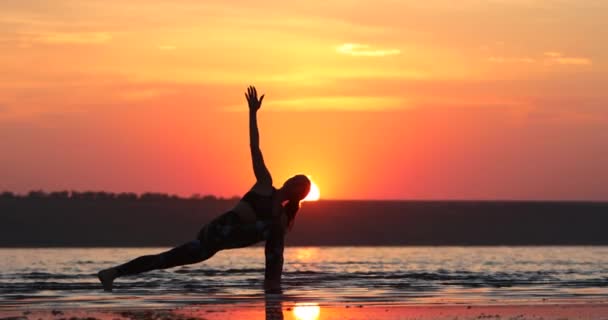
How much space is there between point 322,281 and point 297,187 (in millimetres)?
10400

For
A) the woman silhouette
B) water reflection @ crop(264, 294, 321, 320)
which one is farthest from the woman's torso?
water reflection @ crop(264, 294, 321, 320)

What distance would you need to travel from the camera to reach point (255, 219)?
632 inches

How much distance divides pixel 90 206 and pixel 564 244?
75.9 ft

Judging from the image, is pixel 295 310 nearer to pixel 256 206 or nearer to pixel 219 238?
pixel 219 238

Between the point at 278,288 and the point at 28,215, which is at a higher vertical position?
the point at 28,215

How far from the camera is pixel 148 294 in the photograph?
21.6 m

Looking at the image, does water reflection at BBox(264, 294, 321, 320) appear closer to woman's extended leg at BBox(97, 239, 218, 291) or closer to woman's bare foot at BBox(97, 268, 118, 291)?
woman's extended leg at BBox(97, 239, 218, 291)

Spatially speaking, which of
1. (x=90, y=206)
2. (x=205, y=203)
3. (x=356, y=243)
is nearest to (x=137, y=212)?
(x=90, y=206)

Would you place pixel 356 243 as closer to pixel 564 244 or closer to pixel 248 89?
pixel 564 244

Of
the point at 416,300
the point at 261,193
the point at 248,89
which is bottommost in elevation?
the point at 416,300

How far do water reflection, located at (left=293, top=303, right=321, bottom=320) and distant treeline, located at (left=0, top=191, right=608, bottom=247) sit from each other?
38.1 meters

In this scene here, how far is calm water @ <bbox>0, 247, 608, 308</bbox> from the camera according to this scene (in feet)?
68.0

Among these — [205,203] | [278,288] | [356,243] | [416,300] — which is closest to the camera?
[278,288]

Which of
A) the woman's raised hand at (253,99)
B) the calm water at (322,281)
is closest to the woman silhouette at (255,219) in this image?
the woman's raised hand at (253,99)
